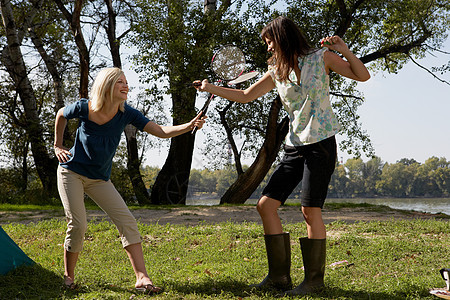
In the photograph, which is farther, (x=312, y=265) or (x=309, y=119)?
(x=312, y=265)

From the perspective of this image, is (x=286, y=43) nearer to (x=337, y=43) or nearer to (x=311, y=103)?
(x=337, y=43)

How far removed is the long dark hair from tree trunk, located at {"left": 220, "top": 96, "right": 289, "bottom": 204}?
368 inches

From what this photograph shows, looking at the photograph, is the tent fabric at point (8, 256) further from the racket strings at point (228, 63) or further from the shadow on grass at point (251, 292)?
the racket strings at point (228, 63)

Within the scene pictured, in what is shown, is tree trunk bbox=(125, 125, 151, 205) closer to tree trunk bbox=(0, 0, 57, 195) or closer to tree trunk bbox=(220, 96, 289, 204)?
tree trunk bbox=(0, 0, 57, 195)

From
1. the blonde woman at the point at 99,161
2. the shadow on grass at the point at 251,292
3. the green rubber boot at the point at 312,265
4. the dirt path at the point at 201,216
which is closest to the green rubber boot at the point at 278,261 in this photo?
the shadow on grass at the point at 251,292

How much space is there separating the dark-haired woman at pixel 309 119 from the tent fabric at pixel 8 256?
101 inches

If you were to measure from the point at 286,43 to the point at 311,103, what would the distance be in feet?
1.50

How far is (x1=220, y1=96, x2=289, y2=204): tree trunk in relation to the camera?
42.3 feet

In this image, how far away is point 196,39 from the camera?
12164 mm

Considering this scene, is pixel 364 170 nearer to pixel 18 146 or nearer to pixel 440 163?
pixel 440 163

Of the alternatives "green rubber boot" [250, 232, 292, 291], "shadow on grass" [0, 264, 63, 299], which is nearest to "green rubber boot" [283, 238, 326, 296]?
"green rubber boot" [250, 232, 292, 291]

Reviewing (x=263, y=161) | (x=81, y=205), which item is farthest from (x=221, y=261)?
(x=263, y=161)

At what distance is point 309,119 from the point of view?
3131 millimetres

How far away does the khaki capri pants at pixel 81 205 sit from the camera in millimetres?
3494
